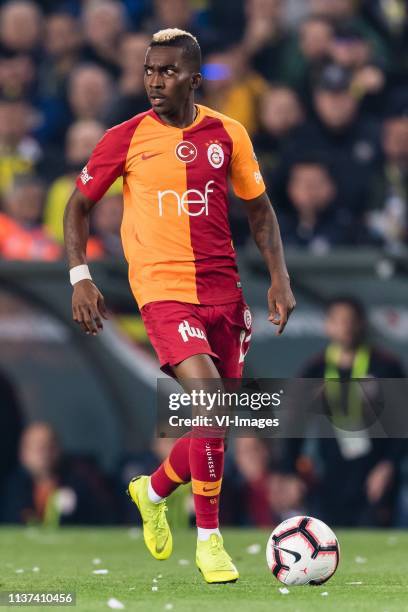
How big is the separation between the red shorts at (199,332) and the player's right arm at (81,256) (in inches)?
11.0

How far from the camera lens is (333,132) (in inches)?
456

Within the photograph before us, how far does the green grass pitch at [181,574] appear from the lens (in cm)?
576

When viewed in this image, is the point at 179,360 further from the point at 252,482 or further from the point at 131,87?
the point at 131,87

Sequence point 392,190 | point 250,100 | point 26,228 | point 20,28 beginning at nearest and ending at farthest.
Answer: point 392,190
point 26,228
point 250,100
point 20,28

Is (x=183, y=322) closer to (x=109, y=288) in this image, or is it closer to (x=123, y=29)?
(x=109, y=288)

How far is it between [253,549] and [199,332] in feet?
10.2

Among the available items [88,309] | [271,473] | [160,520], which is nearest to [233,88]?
[271,473]

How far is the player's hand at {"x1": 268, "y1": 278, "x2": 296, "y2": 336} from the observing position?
6482 millimetres

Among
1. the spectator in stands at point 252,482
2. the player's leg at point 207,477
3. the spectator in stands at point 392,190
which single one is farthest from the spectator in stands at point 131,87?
the player's leg at point 207,477

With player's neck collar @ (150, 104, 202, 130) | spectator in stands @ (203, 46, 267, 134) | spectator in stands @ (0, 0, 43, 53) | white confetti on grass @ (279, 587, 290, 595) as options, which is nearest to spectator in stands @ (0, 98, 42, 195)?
spectator in stands @ (0, 0, 43, 53)

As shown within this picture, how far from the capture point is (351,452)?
10750mm

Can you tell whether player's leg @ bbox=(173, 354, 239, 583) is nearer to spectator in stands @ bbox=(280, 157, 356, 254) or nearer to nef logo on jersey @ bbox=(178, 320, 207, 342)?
nef logo on jersey @ bbox=(178, 320, 207, 342)

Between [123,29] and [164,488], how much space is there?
7.22 m

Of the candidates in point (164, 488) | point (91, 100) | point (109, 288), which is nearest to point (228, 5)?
point (91, 100)
